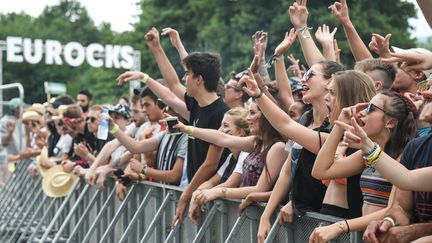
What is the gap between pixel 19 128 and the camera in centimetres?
2145

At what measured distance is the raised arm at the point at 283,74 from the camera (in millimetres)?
6938

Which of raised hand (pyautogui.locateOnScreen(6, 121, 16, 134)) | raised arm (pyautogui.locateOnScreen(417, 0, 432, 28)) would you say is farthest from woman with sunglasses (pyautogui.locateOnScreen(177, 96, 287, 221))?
raised hand (pyautogui.locateOnScreen(6, 121, 16, 134))

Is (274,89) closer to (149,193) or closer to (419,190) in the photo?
(149,193)

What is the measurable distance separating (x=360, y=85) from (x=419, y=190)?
1127 millimetres

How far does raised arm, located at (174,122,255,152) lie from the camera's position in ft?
22.6

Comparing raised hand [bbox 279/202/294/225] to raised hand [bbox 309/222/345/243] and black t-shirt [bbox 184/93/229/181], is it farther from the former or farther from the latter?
black t-shirt [bbox 184/93/229/181]

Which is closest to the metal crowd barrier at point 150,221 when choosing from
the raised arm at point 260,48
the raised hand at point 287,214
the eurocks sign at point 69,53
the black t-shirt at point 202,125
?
the raised hand at point 287,214

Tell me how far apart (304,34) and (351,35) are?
40 cm

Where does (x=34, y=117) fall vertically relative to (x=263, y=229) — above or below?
above

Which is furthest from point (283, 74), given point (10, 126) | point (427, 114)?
point (10, 126)

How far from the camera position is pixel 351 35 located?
22.8 ft

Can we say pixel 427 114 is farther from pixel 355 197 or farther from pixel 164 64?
pixel 164 64

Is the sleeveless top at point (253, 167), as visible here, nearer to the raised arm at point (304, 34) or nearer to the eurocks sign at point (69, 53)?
the raised arm at point (304, 34)

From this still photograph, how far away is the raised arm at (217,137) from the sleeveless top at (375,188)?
77.6 inches
